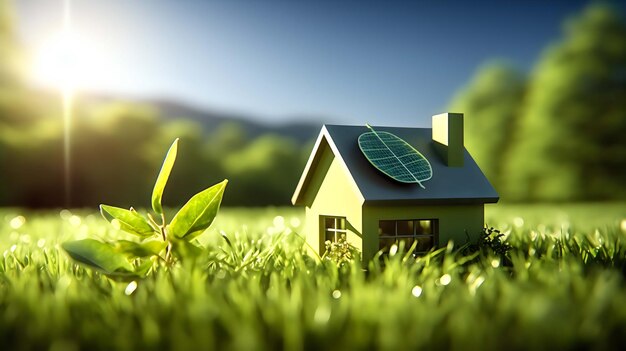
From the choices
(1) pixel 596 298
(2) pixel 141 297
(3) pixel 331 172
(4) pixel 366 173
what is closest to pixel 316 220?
(3) pixel 331 172

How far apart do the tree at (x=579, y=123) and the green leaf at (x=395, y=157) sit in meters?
16.3

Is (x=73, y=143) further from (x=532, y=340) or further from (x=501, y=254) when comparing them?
(x=532, y=340)

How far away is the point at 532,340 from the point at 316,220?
11.9ft

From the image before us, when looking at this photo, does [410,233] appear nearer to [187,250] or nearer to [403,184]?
[403,184]

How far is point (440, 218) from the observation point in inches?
227

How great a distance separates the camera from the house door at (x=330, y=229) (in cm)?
601

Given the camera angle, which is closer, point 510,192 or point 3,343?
point 3,343

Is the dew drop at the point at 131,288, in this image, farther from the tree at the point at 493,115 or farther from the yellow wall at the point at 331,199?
the tree at the point at 493,115

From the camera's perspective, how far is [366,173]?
556 centimetres

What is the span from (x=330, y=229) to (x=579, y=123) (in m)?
17.8

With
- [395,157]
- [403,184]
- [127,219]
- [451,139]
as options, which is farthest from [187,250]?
[451,139]

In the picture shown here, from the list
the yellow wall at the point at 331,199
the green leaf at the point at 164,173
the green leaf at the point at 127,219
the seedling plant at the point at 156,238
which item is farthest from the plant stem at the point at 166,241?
the yellow wall at the point at 331,199

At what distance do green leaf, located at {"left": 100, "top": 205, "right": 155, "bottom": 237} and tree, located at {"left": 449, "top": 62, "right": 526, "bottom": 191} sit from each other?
19.0 m

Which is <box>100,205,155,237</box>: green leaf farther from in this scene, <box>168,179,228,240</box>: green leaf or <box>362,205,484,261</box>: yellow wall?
<box>362,205,484,261</box>: yellow wall
